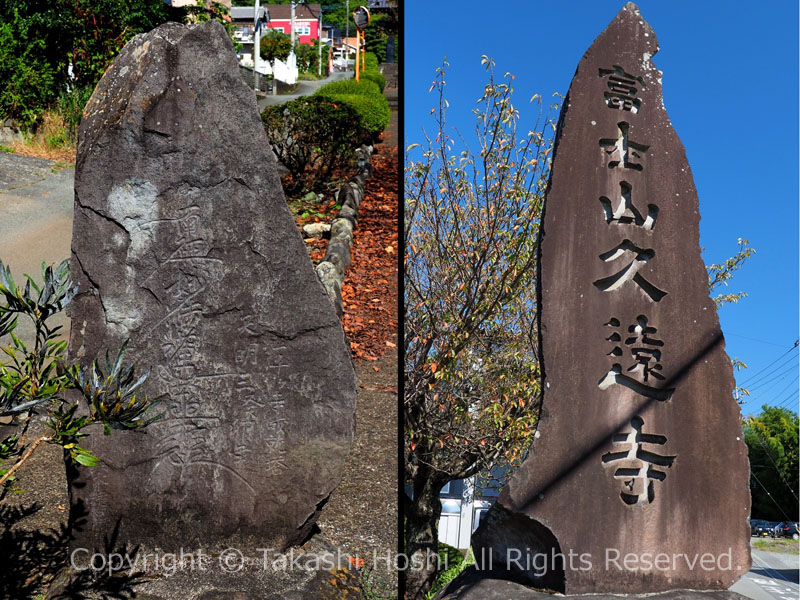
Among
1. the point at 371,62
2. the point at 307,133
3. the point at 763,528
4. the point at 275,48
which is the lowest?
the point at 763,528

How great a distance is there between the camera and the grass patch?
3072 cm

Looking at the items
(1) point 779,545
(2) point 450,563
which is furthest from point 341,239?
(1) point 779,545

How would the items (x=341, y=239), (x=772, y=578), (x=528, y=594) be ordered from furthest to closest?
(x=772, y=578) < (x=341, y=239) < (x=528, y=594)

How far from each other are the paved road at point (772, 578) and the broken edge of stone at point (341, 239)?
734 inches

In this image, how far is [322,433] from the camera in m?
3.71

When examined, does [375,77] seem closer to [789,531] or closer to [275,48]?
[275,48]

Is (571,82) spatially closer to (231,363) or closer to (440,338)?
(231,363)

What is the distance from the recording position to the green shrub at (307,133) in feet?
31.8

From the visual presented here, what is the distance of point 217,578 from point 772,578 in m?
28.3

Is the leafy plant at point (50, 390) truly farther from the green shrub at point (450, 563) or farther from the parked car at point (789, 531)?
the parked car at point (789, 531)

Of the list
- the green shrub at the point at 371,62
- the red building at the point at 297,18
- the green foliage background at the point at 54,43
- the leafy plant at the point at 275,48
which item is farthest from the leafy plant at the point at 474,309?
the red building at the point at 297,18

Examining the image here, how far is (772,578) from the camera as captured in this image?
26.3 m

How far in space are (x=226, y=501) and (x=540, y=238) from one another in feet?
6.65

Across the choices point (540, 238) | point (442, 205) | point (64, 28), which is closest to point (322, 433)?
point (540, 238)
